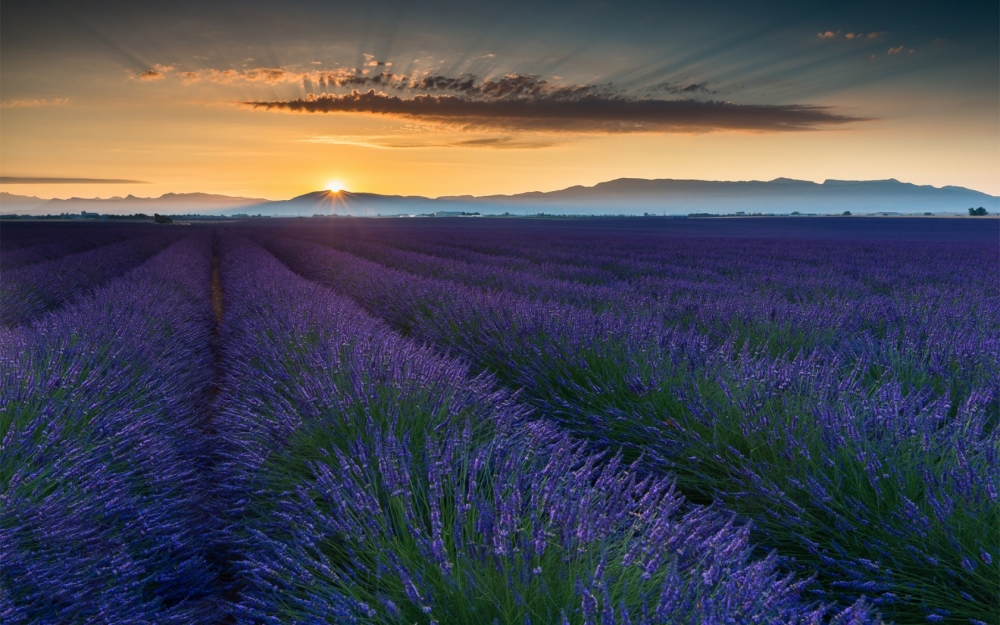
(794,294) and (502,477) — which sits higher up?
(502,477)

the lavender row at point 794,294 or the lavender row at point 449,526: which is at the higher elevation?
the lavender row at point 449,526

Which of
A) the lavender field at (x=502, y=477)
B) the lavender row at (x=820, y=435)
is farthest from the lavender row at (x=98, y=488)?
the lavender row at (x=820, y=435)

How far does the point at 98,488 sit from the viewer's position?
2188mm

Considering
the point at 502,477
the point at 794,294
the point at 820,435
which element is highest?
the point at 502,477

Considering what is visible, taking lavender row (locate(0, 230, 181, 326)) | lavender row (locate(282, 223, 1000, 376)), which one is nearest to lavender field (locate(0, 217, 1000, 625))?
lavender row (locate(282, 223, 1000, 376))

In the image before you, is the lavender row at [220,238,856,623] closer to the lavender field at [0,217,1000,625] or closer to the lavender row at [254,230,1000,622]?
the lavender field at [0,217,1000,625]

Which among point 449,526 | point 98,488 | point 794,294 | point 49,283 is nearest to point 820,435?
point 449,526

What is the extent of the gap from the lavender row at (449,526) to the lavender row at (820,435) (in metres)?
0.30

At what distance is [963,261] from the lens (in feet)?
45.0

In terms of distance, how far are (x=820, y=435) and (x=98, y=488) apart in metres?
2.94

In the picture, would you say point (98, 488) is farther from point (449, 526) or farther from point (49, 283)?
point (49, 283)

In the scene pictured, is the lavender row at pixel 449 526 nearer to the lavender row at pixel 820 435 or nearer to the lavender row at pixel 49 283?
the lavender row at pixel 820 435

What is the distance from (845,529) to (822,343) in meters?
3.07

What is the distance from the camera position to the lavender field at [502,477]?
5.00 ft
